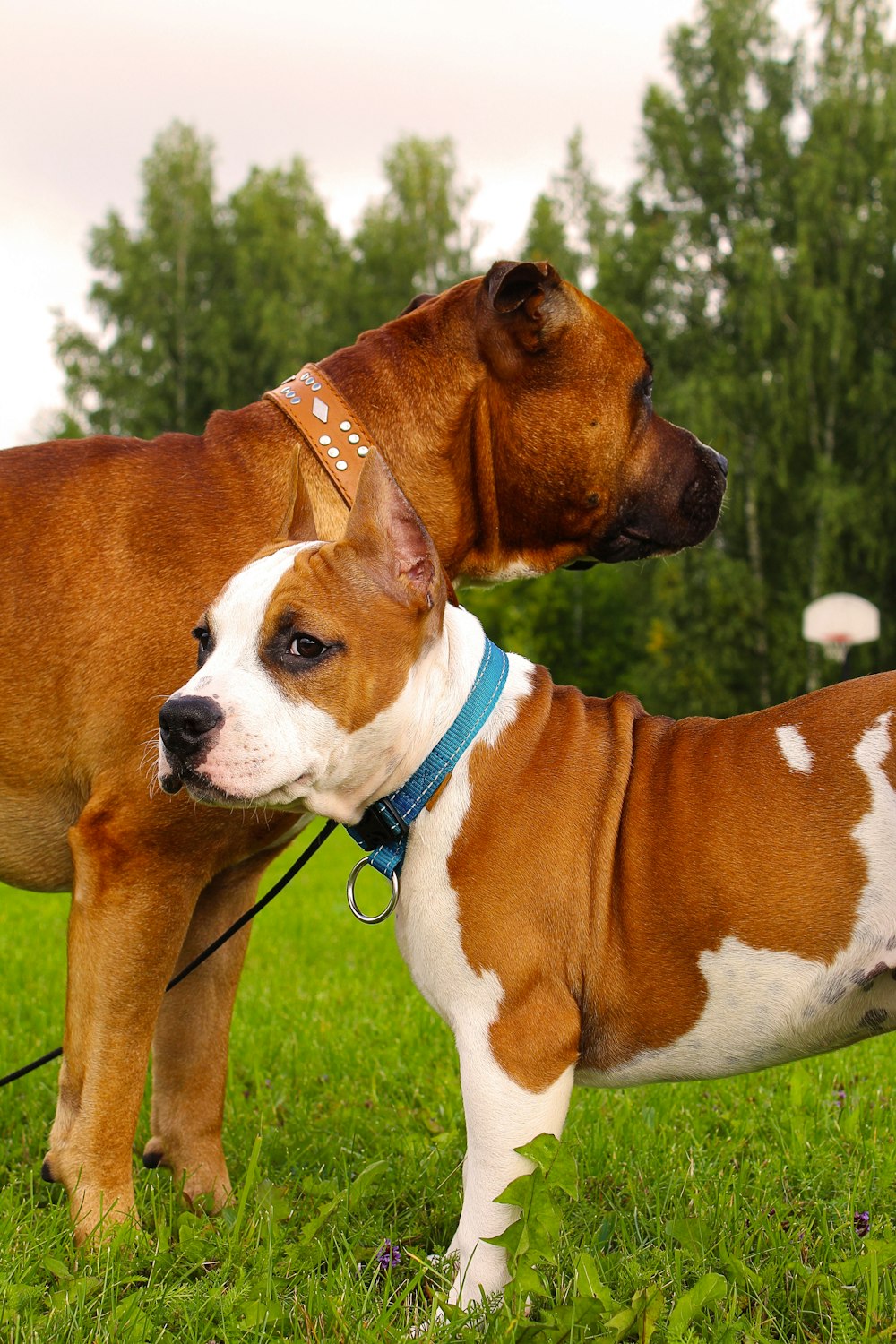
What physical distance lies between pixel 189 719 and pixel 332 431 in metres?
1.19

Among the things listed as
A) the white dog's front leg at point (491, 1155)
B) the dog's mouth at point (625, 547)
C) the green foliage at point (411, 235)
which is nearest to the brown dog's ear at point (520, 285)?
the dog's mouth at point (625, 547)

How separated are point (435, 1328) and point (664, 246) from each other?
29494 mm

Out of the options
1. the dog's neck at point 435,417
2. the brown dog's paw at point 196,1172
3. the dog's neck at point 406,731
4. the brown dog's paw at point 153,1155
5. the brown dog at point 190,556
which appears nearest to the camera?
the dog's neck at point 406,731

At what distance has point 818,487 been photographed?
26703 mm

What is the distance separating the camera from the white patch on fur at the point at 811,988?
9.60 ft

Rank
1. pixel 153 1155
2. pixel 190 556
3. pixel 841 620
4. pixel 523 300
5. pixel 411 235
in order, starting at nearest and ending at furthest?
pixel 190 556
pixel 523 300
pixel 153 1155
pixel 841 620
pixel 411 235

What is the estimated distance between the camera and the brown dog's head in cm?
384

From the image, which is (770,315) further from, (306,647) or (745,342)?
(306,647)

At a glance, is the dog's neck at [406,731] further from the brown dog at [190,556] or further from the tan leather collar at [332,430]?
the tan leather collar at [332,430]

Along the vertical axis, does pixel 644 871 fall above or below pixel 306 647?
below

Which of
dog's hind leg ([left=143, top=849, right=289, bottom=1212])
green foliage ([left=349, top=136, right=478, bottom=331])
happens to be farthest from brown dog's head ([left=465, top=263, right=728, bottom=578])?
green foliage ([left=349, top=136, right=478, bottom=331])

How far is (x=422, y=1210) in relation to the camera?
3.70 metres

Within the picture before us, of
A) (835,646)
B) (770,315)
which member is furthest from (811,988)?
(770,315)

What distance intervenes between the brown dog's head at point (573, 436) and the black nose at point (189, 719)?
4.67ft
